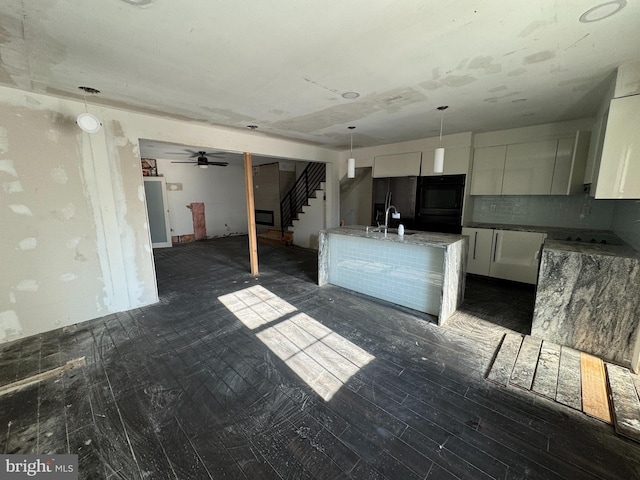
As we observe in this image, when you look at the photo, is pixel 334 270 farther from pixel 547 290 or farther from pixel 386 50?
pixel 386 50

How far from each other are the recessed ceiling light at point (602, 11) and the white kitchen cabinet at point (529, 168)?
3025 millimetres

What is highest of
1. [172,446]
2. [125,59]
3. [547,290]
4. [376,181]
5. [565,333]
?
[125,59]

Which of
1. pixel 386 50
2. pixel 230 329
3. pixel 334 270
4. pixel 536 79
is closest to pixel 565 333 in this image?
pixel 536 79

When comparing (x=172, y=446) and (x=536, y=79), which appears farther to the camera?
(x=536, y=79)

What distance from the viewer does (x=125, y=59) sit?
6.57 feet

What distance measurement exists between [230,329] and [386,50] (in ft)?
10.3

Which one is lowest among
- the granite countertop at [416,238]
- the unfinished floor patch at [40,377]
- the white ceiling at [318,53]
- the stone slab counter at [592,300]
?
the unfinished floor patch at [40,377]

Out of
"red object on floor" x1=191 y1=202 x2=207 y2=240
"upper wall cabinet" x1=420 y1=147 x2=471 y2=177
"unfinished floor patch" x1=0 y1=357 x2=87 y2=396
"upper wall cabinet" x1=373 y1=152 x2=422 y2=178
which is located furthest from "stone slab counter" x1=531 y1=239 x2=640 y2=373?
"red object on floor" x1=191 y1=202 x2=207 y2=240

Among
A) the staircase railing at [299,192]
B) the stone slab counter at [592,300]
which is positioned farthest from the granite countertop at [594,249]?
the staircase railing at [299,192]

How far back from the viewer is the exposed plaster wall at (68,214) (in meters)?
2.68

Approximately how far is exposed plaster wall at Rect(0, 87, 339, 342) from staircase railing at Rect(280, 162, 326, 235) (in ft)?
14.4

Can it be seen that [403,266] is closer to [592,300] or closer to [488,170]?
[592,300]

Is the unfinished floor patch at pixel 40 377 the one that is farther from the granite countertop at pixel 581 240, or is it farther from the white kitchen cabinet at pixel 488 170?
the white kitchen cabinet at pixel 488 170

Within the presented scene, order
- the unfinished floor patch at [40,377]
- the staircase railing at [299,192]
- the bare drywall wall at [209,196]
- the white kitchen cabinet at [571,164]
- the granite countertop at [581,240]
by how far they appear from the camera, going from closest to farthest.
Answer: the unfinished floor patch at [40,377], the granite countertop at [581,240], the white kitchen cabinet at [571,164], the staircase railing at [299,192], the bare drywall wall at [209,196]
